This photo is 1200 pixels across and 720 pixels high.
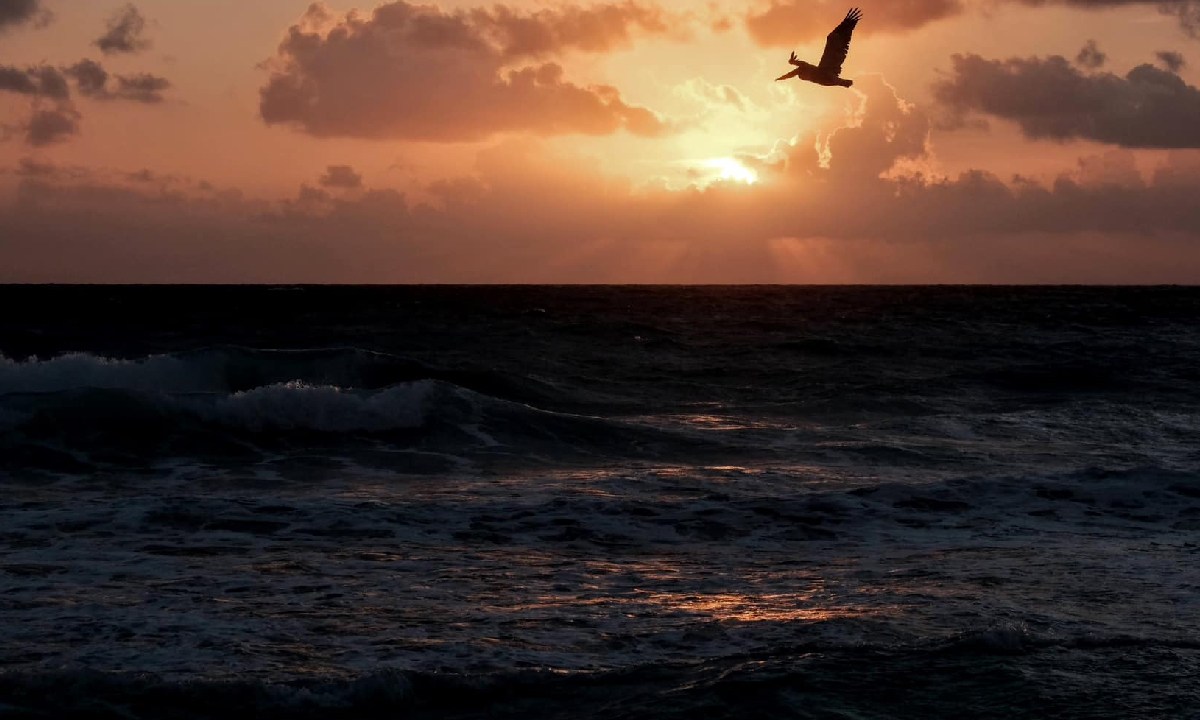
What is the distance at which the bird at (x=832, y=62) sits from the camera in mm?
18391

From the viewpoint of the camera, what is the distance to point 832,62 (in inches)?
724

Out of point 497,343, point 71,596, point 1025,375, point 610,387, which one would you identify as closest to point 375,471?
point 71,596

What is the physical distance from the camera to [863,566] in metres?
10.6

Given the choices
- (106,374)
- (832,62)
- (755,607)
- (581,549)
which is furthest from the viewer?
(106,374)

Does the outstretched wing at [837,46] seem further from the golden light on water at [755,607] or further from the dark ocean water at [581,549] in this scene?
the golden light on water at [755,607]

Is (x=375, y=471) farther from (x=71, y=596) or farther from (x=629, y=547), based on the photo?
(x=71, y=596)

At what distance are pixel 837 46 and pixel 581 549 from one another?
1050cm

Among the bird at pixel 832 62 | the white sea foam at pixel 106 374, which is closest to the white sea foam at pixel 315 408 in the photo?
the white sea foam at pixel 106 374

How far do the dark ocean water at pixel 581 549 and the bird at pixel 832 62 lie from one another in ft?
18.1

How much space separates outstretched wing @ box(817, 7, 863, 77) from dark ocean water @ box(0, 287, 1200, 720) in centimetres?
570

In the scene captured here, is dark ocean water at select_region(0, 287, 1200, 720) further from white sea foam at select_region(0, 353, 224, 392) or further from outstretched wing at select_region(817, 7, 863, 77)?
outstretched wing at select_region(817, 7, 863, 77)

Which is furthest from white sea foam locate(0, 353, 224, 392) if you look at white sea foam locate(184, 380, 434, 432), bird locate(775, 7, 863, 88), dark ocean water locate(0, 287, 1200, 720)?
bird locate(775, 7, 863, 88)

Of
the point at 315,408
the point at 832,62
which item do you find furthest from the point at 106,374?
the point at 832,62

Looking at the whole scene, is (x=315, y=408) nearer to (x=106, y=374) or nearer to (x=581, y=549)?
(x=106, y=374)
